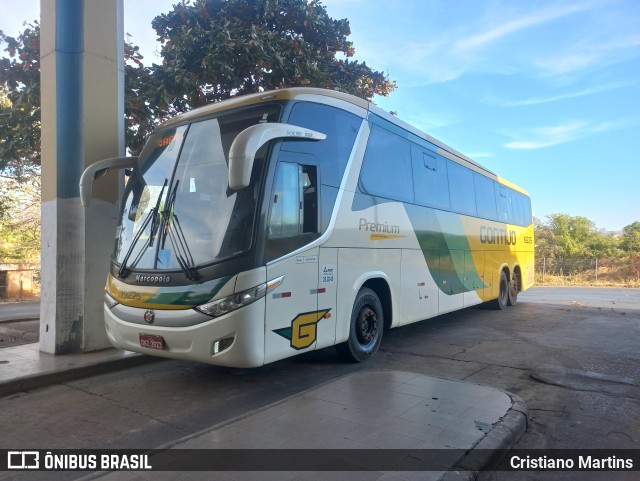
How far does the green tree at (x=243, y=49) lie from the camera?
963 cm

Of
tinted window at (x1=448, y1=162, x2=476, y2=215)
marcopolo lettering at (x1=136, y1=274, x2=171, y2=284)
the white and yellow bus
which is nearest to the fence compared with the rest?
tinted window at (x1=448, y1=162, x2=476, y2=215)

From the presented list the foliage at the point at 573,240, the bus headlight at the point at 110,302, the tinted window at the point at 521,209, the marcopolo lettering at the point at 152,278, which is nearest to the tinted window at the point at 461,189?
the tinted window at the point at 521,209

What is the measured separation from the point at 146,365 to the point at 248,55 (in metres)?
6.57

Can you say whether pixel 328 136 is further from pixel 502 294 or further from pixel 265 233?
pixel 502 294

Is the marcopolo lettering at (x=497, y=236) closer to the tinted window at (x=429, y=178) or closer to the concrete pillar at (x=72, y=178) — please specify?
the tinted window at (x=429, y=178)

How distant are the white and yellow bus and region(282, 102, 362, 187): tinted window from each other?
20mm

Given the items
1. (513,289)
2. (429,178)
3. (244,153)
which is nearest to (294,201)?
(244,153)

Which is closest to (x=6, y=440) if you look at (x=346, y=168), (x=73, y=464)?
(x=73, y=464)

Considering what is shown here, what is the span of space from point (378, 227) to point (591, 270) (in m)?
34.3

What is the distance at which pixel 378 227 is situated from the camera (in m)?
6.87

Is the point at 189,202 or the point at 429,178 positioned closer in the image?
the point at 189,202

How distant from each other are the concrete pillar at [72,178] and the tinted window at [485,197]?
818 cm

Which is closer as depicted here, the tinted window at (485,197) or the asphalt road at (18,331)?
the asphalt road at (18,331)

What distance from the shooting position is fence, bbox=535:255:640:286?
3225 cm
